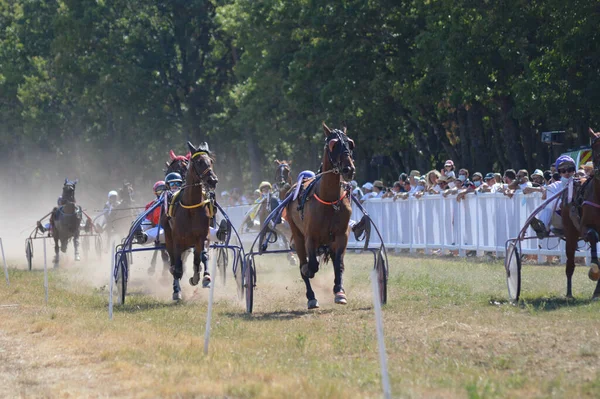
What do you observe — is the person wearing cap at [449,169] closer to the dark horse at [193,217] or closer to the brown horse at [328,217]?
the dark horse at [193,217]

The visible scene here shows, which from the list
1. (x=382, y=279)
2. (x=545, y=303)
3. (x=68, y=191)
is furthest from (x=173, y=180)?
(x=68, y=191)

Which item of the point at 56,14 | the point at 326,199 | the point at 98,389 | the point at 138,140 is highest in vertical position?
the point at 56,14

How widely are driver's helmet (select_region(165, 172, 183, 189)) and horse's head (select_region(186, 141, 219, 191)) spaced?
1.60 m

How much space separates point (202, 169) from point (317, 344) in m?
5.50

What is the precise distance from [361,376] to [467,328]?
9.49 feet

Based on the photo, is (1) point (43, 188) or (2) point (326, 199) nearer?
(2) point (326, 199)

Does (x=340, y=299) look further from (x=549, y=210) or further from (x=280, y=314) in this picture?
(x=549, y=210)

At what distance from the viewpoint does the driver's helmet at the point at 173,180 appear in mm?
18016

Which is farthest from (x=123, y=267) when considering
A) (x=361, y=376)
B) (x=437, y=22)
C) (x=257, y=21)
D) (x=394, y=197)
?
Result: (x=257, y=21)

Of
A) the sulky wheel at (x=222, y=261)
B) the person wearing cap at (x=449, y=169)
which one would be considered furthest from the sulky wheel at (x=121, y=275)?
the person wearing cap at (x=449, y=169)

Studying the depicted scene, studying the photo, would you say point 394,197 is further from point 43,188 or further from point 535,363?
point 43,188

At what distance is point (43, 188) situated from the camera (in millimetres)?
79125

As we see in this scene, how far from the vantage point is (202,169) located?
628 inches

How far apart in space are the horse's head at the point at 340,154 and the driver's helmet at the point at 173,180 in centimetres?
445
